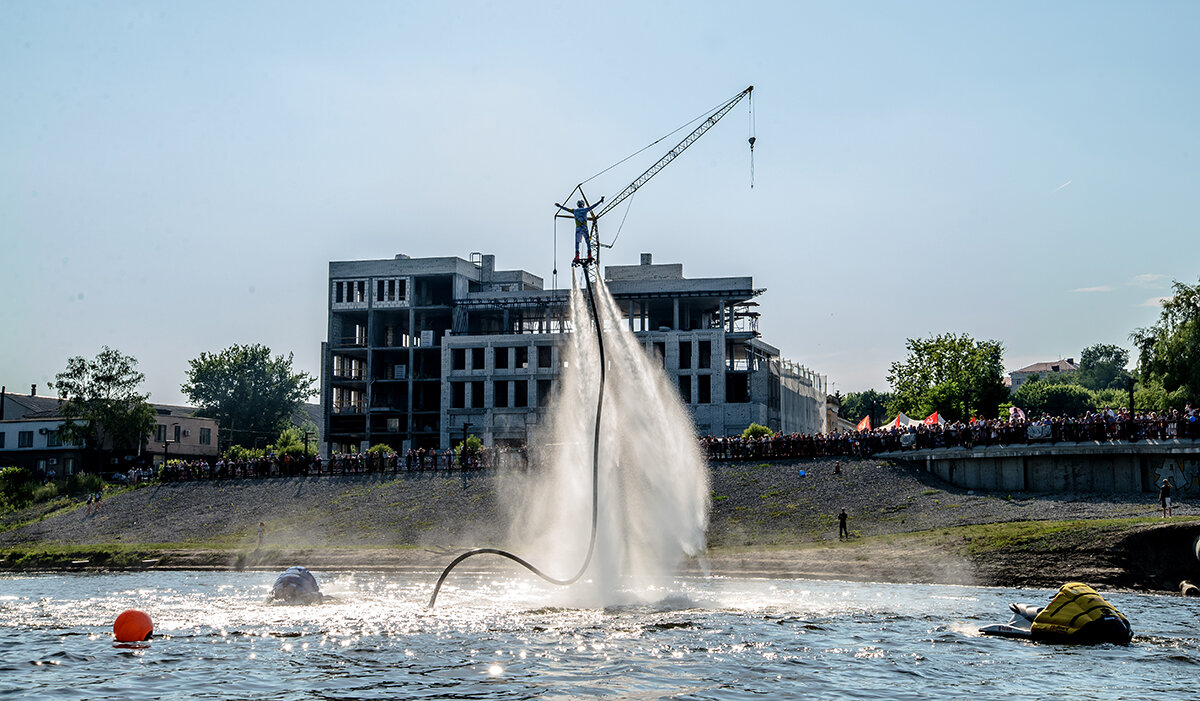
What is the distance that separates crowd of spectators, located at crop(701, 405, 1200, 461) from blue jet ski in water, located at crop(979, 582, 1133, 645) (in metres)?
33.1

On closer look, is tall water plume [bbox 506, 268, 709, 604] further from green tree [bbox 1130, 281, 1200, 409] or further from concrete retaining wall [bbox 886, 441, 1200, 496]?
green tree [bbox 1130, 281, 1200, 409]

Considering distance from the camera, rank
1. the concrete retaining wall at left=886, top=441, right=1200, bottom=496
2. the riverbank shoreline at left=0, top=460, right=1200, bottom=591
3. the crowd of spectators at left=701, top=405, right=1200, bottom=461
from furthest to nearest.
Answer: the crowd of spectators at left=701, top=405, right=1200, bottom=461, the concrete retaining wall at left=886, top=441, right=1200, bottom=496, the riverbank shoreline at left=0, top=460, right=1200, bottom=591

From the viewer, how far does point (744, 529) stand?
2468 inches

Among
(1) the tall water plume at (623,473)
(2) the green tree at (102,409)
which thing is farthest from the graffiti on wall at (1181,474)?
(2) the green tree at (102,409)

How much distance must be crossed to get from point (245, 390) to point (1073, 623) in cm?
15894

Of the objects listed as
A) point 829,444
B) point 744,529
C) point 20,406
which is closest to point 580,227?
point 744,529

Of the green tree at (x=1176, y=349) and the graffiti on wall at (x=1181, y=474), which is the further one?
the green tree at (x=1176, y=349)

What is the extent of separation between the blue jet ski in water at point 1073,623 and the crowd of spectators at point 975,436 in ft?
109

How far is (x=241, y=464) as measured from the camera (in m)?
93.9

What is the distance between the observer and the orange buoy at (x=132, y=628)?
31000mm

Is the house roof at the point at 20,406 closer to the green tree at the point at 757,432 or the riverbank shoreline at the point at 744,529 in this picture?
the riverbank shoreline at the point at 744,529

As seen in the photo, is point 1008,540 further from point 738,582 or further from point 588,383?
point 588,383

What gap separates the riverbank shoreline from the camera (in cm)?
4631

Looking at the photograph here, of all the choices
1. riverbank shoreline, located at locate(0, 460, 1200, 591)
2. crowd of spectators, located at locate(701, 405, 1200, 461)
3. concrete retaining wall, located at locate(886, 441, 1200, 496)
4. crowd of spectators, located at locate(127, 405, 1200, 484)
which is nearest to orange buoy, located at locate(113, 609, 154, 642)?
riverbank shoreline, located at locate(0, 460, 1200, 591)
